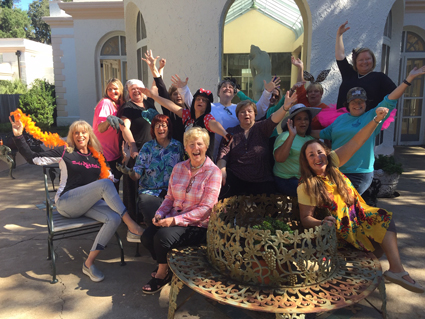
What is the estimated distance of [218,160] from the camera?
3.41 metres

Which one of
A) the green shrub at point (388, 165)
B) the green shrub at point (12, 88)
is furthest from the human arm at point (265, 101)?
the green shrub at point (12, 88)

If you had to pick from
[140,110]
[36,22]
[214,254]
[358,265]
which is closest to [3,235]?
[140,110]

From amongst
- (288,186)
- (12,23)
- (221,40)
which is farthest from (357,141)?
(12,23)

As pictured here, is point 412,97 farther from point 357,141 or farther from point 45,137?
point 45,137

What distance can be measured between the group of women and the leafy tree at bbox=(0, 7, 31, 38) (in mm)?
40371

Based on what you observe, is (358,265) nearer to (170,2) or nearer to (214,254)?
(214,254)

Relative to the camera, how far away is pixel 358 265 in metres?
2.41

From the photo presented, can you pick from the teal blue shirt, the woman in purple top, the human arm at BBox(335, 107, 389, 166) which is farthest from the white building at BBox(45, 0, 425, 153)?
the human arm at BBox(335, 107, 389, 166)

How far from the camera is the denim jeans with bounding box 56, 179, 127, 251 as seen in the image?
3201 millimetres

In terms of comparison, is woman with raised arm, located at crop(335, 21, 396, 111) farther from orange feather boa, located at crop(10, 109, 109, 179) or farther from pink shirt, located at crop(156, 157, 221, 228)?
orange feather boa, located at crop(10, 109, 109, 179)

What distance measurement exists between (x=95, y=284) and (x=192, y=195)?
1.22m

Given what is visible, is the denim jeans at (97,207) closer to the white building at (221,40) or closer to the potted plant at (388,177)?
the white building at (221,40)

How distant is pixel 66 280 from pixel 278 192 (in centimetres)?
221

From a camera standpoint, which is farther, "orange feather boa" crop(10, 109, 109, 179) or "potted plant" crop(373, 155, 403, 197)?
"potted plant" crop(373, 155, 403, 197)
